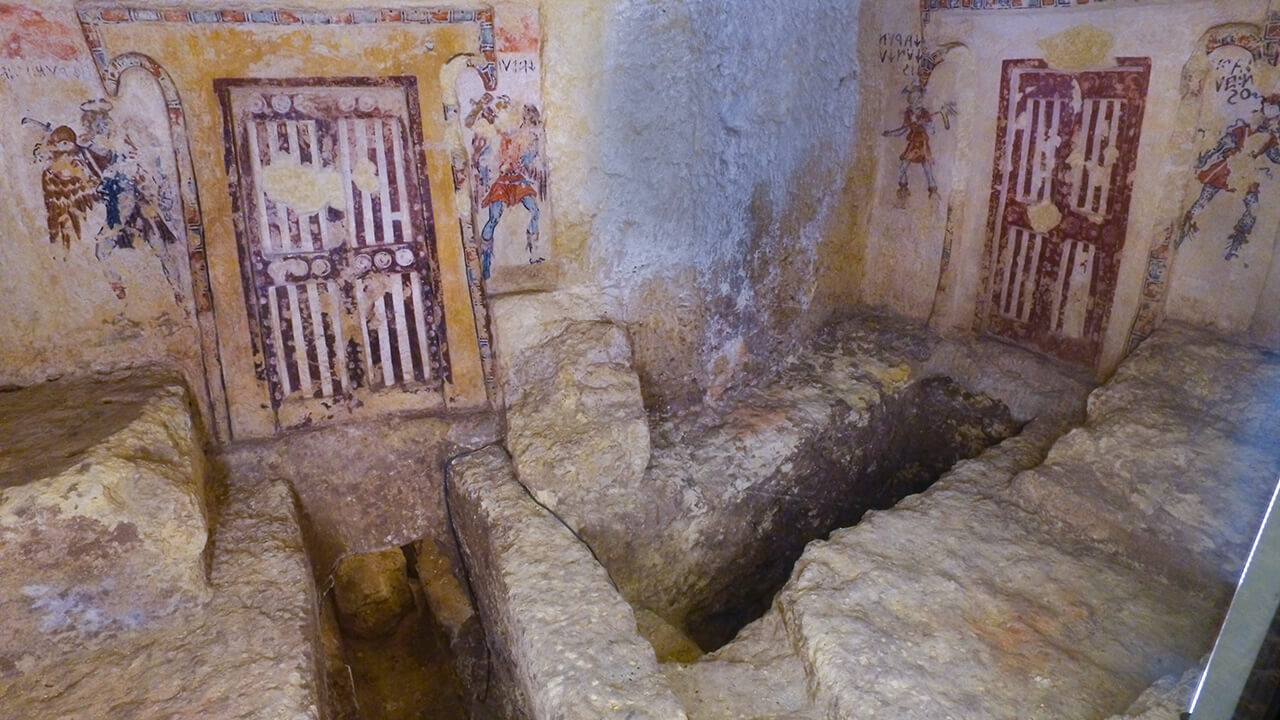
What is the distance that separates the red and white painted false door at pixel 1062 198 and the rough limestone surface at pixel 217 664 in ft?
11.4

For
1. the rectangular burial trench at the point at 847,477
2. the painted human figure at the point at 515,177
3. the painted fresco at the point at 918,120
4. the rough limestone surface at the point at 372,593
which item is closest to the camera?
the painted human figure at the point at 515,177

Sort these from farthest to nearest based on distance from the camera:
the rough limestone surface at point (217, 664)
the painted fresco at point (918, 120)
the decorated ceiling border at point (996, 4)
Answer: the painted fresco at point (918, 120) → the decorated ceiling border at point (996, 4) → the rough limestone surface at point (217, 664)

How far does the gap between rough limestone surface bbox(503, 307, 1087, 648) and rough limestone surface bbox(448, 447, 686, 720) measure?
0.18 meters

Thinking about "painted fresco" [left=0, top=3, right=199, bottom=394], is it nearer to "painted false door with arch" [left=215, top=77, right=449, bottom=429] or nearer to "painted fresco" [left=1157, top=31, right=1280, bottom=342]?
"painted false door with arch" [left=215, top=77, right=449, bottom=429]

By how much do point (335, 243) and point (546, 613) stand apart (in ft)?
5.61

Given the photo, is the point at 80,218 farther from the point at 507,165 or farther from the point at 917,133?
the point at 917,133

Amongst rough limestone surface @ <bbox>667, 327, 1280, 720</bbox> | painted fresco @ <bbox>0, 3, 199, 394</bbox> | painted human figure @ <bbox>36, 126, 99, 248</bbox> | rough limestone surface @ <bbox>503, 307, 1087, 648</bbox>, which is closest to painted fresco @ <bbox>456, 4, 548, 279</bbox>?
rough limestone surface @ <bbox>503, 307, 1087, 648</bbox>

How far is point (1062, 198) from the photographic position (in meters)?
3.70

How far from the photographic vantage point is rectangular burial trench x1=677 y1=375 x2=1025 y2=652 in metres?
3.67

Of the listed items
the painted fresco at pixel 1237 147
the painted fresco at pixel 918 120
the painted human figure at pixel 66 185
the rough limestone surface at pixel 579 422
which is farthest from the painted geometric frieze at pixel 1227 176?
the painted human figure at pixel 66 185

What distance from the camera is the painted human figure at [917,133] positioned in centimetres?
415

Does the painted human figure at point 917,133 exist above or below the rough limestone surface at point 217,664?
above

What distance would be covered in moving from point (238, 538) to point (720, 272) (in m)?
2.35

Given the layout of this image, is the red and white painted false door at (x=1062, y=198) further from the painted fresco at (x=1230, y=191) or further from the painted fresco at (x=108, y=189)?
the painted fresco at (x=108, y=189)
